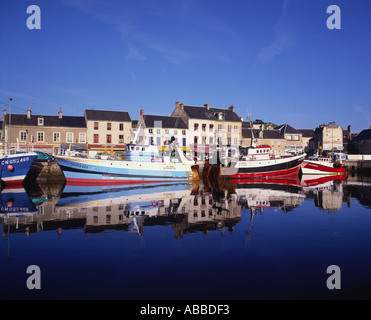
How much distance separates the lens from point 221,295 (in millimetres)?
6820

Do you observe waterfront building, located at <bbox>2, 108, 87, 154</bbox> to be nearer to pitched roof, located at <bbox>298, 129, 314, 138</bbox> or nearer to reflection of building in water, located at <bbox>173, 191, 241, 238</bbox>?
reflection of building in water, located at <bbox>173, 191, 241, 238</bbox>

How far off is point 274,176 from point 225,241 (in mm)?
29553

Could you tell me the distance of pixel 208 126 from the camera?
5475cm

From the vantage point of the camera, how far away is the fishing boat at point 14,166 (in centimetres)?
2764

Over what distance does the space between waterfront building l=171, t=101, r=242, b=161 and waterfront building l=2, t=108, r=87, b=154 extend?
17.1 m

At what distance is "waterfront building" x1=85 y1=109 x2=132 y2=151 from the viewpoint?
48250 millimetres

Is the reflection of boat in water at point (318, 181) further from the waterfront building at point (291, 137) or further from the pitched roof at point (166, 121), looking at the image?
the pitched roof at point (166, 121)

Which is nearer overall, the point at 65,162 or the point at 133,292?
the point at 133,292

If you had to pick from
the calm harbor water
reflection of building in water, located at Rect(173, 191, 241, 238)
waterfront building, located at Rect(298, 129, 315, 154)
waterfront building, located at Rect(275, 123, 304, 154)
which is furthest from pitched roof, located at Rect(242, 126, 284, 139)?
the calm harbor water

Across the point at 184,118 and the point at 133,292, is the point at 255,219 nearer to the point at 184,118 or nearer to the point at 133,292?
the point at 133,292

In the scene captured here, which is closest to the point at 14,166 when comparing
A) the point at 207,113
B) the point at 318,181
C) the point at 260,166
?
the point at 260,166
